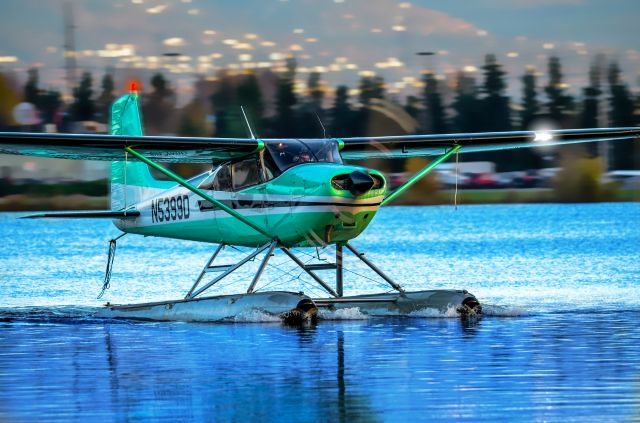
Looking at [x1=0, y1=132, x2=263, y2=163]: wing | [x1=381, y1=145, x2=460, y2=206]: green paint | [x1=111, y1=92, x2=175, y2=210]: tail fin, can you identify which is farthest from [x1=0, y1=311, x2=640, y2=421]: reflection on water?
[x1=111, y1=92, x2=175, y2=210]: tail fin

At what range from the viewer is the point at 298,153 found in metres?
15.4

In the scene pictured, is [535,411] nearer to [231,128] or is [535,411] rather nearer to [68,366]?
[68,366]

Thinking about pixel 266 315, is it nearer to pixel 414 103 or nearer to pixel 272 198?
pixel 272 198

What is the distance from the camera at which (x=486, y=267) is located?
1094 inches

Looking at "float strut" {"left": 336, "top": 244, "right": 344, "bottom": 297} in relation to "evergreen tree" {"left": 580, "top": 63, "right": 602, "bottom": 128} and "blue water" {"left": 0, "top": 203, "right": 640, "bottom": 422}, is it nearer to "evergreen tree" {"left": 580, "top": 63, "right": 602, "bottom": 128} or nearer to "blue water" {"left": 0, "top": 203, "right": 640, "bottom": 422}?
"blue water" {"left": 0, "top": 203, "right": 640, "bottom": 422}

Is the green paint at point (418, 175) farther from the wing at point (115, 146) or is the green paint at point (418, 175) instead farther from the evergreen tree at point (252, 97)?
the evergreen tree at point (252, 97)

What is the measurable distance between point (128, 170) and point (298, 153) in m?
4.59

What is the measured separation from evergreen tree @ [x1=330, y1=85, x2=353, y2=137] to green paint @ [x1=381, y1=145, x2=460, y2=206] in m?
67.4

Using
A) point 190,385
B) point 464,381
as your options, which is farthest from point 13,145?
point 464,381

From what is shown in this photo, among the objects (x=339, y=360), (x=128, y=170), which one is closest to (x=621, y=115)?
(x=128, y=170)

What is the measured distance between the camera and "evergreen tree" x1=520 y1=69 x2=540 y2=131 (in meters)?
104

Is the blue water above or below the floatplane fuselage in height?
below

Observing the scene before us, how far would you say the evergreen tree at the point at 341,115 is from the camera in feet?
286

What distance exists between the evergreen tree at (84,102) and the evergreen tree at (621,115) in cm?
3937
